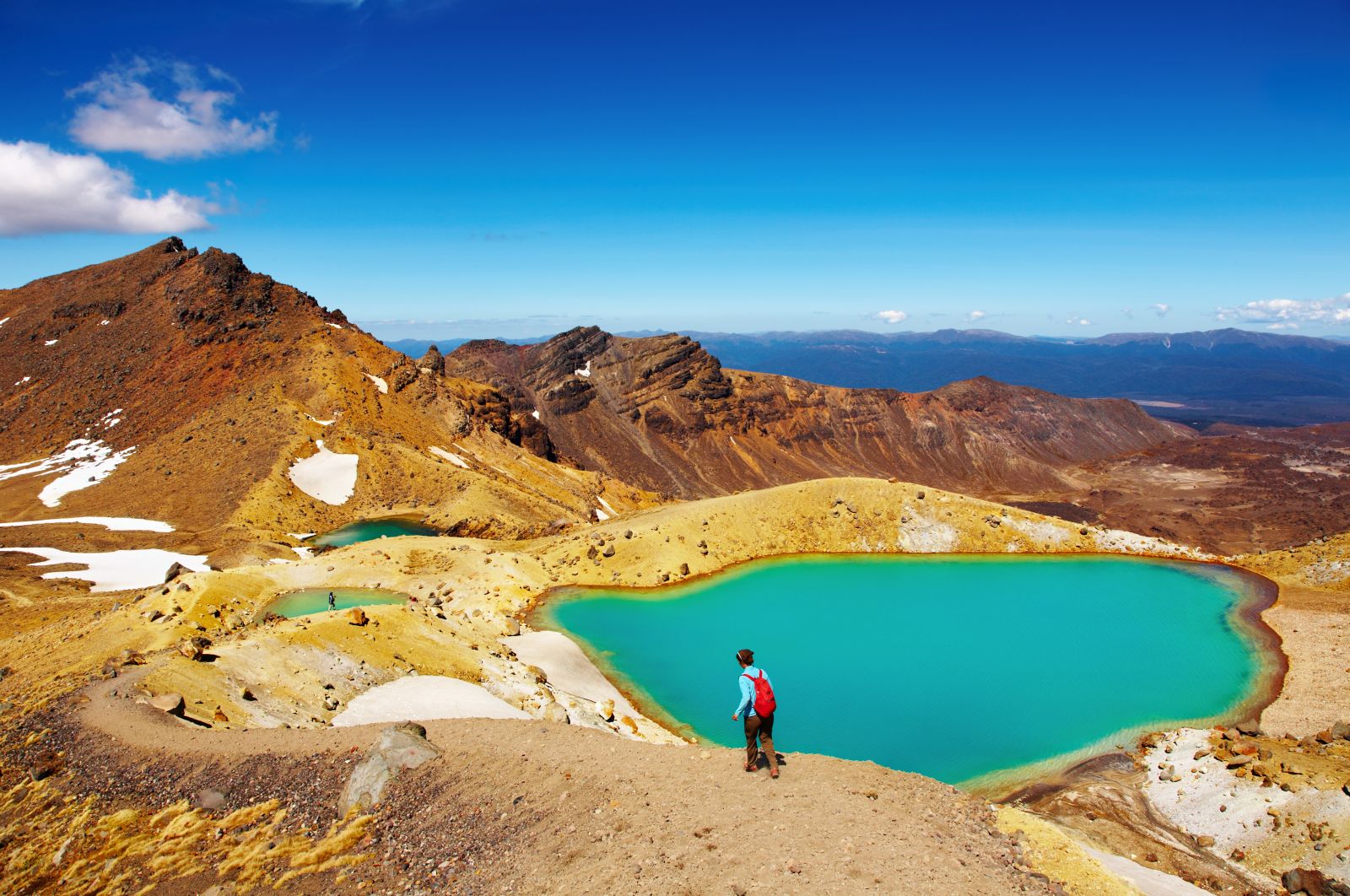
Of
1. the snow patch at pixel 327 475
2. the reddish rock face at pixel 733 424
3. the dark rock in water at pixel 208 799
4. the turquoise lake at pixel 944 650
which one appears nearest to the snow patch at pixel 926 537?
the turquoise lake at pixel 944 650

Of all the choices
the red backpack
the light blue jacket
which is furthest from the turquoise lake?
the red backpack

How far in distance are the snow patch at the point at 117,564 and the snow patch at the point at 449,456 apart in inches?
1213

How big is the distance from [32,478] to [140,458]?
9.26 m

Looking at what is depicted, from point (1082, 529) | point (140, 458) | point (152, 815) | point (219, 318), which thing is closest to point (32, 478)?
point (140, 458)

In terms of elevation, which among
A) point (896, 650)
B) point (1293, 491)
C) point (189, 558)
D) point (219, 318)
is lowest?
point (1293, 491)

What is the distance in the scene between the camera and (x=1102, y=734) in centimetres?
2888

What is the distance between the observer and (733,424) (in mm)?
154125

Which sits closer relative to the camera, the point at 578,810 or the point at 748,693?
the point at 578,810

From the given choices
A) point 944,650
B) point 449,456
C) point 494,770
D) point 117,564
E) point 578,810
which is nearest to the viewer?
point 578,810

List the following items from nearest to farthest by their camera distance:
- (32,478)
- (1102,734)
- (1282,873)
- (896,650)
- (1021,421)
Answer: (1282,873)
(1102,734)
(896,650)
(32,478)
(1021,421)

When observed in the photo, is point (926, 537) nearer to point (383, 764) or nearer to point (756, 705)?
point (756, 705)

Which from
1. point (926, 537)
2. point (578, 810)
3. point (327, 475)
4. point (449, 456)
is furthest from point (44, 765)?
point (449, 456)

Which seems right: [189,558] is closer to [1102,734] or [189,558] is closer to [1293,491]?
[1102,734]

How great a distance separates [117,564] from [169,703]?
118 ft
